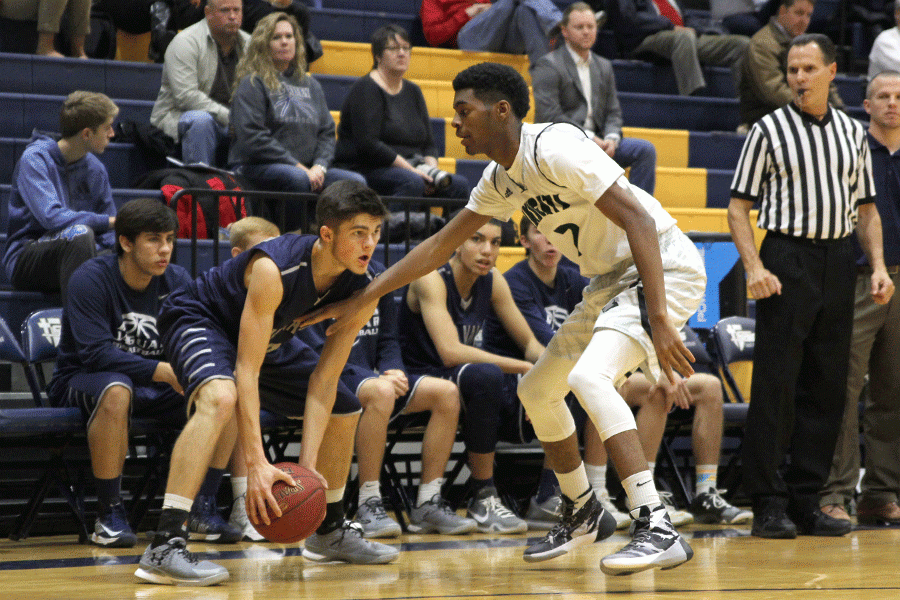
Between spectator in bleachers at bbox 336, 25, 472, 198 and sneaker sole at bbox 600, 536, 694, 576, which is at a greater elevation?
spectator in bleachers at bbox 336, 25, 472, 198

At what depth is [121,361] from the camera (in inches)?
182

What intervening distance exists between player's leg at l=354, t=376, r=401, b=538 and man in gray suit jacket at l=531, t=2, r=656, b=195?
3.23 m

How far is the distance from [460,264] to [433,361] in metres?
0.48

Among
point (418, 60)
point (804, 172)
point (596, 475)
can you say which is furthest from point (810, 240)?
point (418, 60)

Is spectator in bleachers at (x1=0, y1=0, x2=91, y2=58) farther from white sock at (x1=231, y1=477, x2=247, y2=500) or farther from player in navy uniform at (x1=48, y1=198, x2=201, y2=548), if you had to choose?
white sock at (x1=231, y1=477, x2=247, y2=500)

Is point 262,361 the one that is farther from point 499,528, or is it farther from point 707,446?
point 707,446

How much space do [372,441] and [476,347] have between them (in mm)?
988

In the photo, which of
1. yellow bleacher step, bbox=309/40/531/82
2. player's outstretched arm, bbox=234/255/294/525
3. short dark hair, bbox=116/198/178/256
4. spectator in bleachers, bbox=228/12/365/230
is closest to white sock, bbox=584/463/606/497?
player's outstretched arm, bbox=234/255/294/525

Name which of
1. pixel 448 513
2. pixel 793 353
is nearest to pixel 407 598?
pixel 448 513

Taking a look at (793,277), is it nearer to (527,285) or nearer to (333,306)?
(527,285)

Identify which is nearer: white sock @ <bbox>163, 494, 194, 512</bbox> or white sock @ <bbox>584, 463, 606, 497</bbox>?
white sock @ <bbox>163, 494, 194, 512</bbox>

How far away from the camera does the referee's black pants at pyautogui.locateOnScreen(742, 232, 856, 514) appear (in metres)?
4.59

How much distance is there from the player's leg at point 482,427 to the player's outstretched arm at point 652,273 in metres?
1.62

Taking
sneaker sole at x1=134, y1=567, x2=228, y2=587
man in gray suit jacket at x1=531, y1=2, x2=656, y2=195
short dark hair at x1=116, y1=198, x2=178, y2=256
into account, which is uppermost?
man in gray suit jacket at x1=531, y1=2, x2=656, y2=195
